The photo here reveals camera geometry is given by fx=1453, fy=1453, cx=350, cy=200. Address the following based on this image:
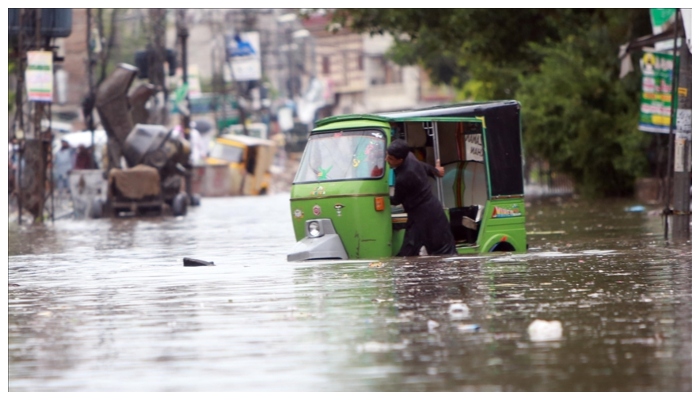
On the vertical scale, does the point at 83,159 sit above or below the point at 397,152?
below

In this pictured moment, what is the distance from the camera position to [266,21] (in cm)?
9494

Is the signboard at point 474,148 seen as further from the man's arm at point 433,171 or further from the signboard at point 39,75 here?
the signboard at point 39,75

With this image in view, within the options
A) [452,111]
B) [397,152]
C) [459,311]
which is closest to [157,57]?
[452,111]

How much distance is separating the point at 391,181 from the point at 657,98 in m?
10.6

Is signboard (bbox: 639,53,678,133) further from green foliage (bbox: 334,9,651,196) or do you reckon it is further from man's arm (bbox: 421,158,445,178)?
man's arm (bbox: 421,158,445,178)

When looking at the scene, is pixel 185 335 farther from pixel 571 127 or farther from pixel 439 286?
pixel 571 127

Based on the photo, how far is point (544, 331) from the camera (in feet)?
26.8

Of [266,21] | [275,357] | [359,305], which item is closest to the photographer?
[275,357]

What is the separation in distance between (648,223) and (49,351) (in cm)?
1494

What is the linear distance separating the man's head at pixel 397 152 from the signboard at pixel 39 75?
15.9 metres

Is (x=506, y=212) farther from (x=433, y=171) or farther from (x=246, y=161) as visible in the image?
(x=246, y=161)

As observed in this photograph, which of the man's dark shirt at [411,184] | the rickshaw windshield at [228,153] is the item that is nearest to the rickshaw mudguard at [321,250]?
the man's dark shirt at [411,184]

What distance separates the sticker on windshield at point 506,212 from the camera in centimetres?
1566

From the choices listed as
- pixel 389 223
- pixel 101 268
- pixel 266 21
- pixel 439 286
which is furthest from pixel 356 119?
pixel 266 21
